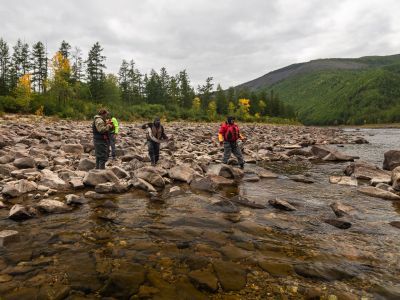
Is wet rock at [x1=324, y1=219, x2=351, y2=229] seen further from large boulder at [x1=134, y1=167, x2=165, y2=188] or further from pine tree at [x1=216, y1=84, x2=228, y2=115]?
pine tree at [x1=216, y1=84, x2=228, y2=115]

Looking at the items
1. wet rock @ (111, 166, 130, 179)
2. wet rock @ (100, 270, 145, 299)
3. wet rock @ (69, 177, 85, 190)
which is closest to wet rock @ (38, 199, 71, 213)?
wet rock @ (69, 177, 85, 190)

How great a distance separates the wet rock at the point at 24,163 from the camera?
432 inches

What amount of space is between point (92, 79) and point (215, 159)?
6504 centimetres

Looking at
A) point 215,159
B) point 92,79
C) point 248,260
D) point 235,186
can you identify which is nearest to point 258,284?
point 248,260

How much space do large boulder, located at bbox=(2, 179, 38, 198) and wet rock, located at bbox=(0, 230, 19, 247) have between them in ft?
9.42

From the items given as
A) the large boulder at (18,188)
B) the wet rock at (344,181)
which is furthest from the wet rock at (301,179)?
the large boulder at (18,188)

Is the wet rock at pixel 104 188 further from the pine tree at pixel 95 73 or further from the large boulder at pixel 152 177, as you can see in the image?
the pine tree at pixel 95 73

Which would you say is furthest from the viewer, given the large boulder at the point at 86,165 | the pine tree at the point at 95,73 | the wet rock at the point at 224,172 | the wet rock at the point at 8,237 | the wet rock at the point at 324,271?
the pine tree at the point at 95,73

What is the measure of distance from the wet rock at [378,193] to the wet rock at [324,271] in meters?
5.54

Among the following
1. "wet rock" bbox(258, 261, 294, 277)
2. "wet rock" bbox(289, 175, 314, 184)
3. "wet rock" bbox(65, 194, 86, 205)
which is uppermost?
"wet rock" bbox(65, 194, 86, 205)

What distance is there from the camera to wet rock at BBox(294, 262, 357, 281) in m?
4.69

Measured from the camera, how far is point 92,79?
237 ft

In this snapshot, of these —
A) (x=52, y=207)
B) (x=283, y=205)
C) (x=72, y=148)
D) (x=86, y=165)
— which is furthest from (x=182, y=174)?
(x=72, y=148)

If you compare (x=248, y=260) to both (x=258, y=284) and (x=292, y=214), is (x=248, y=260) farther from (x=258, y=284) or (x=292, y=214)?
(x=292, y=214)
